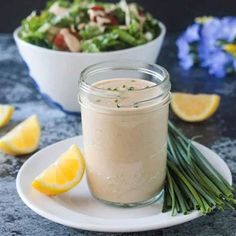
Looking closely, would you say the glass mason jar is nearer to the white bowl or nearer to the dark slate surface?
the dark slate surface

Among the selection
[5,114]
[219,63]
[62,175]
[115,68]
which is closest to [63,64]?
[5,114]

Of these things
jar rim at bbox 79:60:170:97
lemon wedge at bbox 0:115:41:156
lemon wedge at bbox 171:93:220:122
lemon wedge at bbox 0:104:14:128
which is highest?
jar rim at bbox 79:60:170:97

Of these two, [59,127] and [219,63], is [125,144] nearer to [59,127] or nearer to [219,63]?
[59,127]

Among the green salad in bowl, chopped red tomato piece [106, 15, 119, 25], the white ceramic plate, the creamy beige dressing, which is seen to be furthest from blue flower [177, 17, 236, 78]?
the creamy beige dressing

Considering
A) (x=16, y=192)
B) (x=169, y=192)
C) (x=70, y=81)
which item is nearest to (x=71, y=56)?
(x=70, y=81)

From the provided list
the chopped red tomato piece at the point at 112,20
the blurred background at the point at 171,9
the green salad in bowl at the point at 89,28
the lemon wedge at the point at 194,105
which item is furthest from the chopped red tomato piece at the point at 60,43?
the blurred background at the point at 171,9

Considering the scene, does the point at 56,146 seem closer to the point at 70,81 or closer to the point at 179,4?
the point at 70,81

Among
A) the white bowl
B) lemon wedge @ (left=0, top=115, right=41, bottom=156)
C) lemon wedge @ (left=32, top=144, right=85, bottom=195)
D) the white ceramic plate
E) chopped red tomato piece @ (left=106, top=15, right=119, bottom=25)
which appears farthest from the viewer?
chopped red tomato piece @ (left=106, top=15, right=119, bottom=25)

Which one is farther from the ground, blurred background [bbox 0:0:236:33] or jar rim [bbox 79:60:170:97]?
jar rim [bbox 79:60:170:97]
